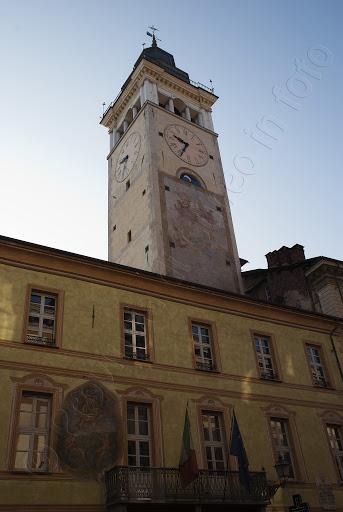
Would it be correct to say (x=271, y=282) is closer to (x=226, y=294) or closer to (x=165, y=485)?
(x=226, y=294)

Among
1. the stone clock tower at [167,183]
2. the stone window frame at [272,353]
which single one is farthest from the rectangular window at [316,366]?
the stone clock tower at [167,183]

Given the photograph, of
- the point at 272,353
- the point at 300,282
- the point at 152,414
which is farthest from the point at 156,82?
the point at 152,414

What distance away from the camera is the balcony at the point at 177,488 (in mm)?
13680

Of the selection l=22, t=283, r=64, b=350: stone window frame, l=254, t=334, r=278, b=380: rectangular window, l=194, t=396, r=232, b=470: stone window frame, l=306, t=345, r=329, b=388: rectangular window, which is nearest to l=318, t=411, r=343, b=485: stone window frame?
l=306, t=345, r=329, b=388: rectangular window

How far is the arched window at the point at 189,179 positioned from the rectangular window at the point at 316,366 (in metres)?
15.3

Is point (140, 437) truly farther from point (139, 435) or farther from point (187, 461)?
point (187, 461)

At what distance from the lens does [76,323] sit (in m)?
16.3

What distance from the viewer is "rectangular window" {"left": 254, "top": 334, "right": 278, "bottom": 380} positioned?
64.5 feet

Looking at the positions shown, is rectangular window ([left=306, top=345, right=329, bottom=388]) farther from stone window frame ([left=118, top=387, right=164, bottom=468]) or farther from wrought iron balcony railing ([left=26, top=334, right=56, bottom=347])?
wrought iron balcony railing ([left=26, top=334, right=56, bottom=347])

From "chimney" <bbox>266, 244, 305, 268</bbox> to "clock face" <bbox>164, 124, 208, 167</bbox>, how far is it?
26.2ft

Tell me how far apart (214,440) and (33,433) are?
19.7 feet

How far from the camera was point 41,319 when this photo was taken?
52.2 feet

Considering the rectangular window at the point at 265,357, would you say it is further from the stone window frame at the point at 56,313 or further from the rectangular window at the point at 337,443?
the stone window frame at the point at 56,313

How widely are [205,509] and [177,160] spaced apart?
2353 cm
